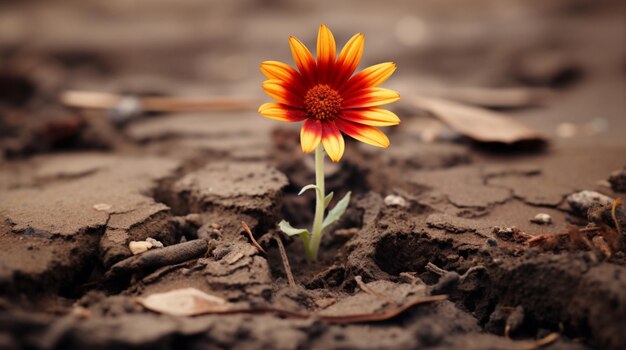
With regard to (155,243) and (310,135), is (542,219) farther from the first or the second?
(155,243)

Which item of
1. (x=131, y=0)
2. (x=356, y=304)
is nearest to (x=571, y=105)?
(x=356, y=304)

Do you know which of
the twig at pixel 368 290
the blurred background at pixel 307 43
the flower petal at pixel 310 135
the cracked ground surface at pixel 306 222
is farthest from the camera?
the blurred background at pixel 307 43

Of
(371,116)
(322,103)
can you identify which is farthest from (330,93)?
(371,116)

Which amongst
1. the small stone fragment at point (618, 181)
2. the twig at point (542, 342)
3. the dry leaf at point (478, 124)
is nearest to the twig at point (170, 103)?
the dry leaf at point (478, 124)

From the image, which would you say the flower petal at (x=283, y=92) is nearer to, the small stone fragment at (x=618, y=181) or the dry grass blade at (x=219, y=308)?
the dry grass blade at (x=219, y=308)

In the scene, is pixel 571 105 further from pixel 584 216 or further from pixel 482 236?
pixel 482 236

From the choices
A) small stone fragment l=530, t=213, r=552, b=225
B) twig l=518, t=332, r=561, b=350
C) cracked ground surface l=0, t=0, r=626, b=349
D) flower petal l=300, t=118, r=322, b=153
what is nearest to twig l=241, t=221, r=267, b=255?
cracked ground surface l=0, t=0, r=626, b=349
